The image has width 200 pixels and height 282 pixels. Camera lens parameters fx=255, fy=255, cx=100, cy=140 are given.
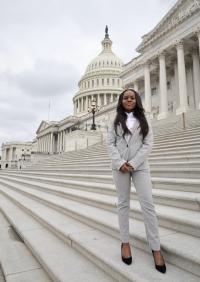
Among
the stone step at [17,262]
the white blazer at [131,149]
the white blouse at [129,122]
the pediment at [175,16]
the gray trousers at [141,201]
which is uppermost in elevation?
the pediment at [175,16]

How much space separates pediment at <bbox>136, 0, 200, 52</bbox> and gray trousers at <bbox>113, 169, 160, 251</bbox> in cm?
2524

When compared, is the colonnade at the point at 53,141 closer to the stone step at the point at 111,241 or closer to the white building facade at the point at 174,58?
the white building facade at the point at 174,58

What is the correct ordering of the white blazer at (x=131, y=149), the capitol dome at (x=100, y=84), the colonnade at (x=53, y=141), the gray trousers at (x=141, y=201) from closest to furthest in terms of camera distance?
the gray trousers at (x=141, y=201) < the white blazer at (x=131, y=149) < the colonnade at (x=53, y=141) < the capitol dome at (x=100, y=84)

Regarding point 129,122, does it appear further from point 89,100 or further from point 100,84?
point 100,84

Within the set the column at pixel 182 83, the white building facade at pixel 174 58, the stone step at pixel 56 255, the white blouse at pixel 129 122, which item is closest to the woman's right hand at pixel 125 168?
the white blouse at pixel 129 122

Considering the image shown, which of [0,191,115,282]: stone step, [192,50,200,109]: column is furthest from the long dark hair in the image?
[192,50,200,109]: column

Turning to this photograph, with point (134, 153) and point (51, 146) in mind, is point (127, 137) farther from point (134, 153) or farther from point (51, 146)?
point (51, 146)

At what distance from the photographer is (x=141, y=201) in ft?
9.65

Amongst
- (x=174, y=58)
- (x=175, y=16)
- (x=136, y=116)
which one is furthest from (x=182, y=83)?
(x=136, y=116)

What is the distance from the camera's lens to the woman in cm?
289

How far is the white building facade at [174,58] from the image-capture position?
977 inches

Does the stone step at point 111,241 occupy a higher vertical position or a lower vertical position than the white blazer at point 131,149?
lower

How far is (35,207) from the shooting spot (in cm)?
681

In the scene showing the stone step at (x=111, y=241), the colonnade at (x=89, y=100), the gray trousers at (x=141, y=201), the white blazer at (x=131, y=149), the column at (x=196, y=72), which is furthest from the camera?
the colonnade at (x=89, y=100)
